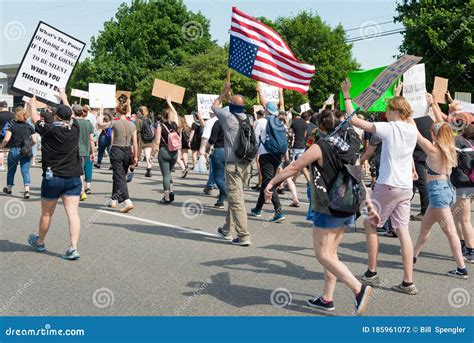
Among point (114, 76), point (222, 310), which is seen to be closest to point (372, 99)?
point (222, 310)

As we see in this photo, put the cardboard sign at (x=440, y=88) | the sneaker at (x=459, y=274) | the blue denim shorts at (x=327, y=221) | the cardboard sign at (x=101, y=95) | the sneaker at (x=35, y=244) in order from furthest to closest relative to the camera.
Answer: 1. the cardboard sign at (x=101, y=95)
2. the cardboard sign at (x=440, y=88)
3. the sneaker at (x=35, y=244)
4. the sneaker at (x=459, y=274)
5. the blue denim shorts at (x=327, y=221)

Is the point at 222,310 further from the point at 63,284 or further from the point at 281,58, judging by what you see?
the point at 281,58

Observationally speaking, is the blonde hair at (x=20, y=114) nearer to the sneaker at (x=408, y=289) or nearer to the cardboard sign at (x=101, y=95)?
the cardboard sign at (x=101, y=95)

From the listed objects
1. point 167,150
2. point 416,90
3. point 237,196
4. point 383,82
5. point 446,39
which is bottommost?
point 237,196

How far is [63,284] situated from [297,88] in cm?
525

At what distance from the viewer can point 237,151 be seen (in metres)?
7.86

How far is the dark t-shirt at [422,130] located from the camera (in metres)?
9.45

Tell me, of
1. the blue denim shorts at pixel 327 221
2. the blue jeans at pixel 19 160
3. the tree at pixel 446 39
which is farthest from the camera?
the tree at pixel 446 39

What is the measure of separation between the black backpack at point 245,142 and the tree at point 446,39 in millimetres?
25588

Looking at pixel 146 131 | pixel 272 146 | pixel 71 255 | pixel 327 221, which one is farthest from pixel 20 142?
pixel 327 221

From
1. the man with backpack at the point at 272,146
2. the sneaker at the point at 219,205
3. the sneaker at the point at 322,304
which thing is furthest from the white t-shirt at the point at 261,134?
the sneaker at the point at 322,304

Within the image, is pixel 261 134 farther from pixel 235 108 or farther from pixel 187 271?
pixel 187 271

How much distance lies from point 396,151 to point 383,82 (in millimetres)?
733

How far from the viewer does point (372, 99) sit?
5.96 m
